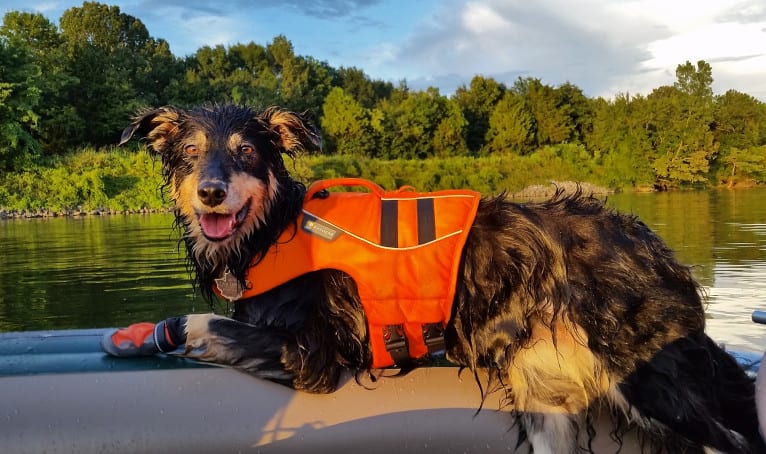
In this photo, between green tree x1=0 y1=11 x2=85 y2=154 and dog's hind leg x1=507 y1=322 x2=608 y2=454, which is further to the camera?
green tree x1=0 y1=11 x2=85 y2=154

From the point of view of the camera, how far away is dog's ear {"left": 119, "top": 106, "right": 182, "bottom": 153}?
367 cm

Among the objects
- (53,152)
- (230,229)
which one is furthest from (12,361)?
(53,152)

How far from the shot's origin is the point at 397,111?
48844 mm

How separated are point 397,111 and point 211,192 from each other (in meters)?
46.5

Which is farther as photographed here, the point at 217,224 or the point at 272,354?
the point at 217,224

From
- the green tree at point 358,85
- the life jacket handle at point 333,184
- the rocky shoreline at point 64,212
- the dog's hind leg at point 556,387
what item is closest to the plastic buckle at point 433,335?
the dog's hind leg at point 556,387

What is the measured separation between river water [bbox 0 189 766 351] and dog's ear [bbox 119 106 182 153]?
709 millimetres

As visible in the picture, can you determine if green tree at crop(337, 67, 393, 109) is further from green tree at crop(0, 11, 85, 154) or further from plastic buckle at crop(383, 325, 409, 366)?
plastic buckle at crop(383, 325, 409, 366)

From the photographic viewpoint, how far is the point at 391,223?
3275 mm

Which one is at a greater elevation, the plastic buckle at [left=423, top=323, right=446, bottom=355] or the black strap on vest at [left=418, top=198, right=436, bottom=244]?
the black strap on vest at [left=418, top=198, right=436, bottom=244]

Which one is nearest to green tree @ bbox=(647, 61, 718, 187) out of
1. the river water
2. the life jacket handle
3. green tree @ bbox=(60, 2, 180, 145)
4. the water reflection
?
the water reflection

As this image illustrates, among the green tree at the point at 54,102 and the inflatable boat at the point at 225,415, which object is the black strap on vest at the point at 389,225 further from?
the green tree at the point at 54,102

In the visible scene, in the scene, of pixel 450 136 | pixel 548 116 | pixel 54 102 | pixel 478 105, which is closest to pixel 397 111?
pixel 450 136

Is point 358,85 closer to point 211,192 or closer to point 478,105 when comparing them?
point 478,105
